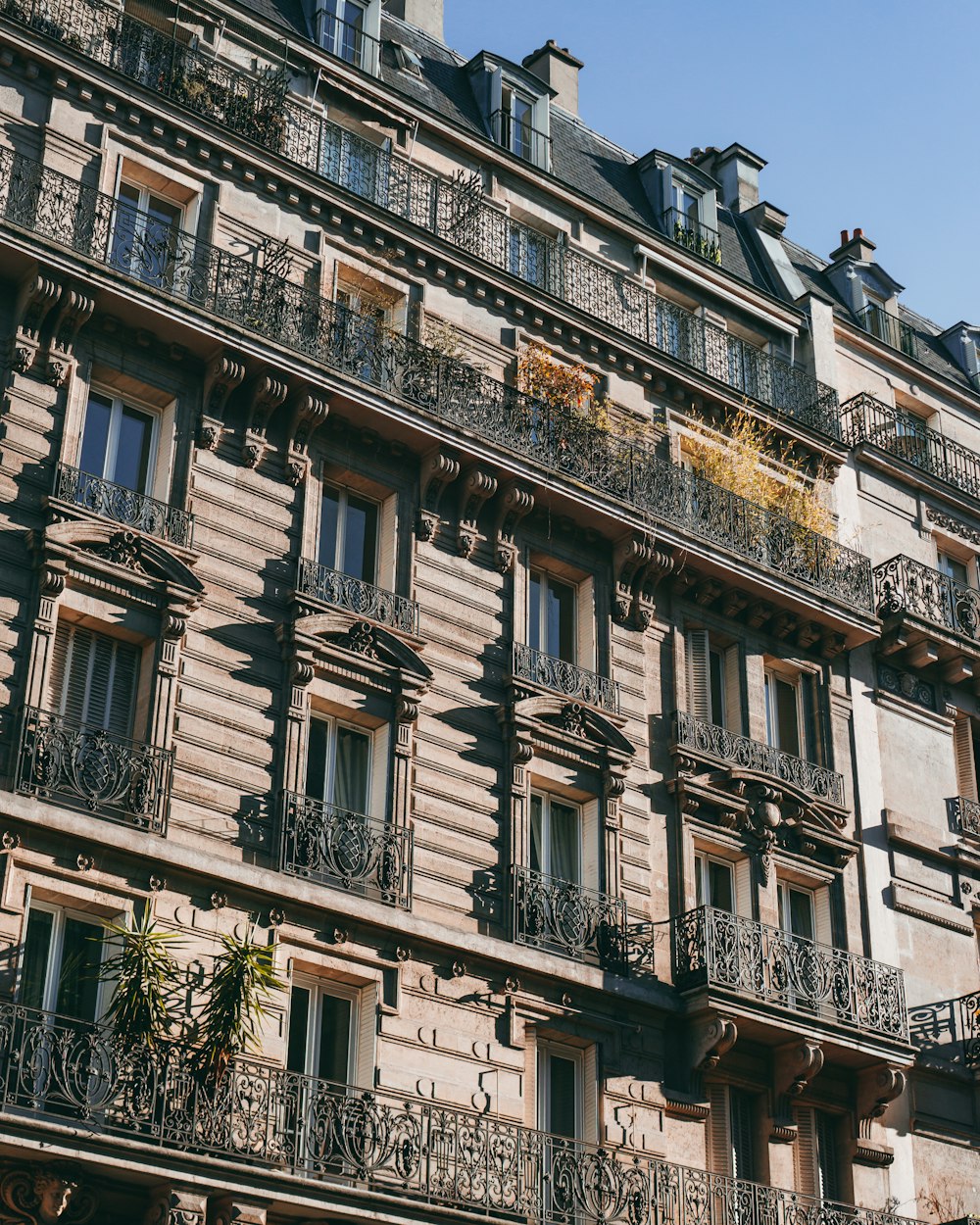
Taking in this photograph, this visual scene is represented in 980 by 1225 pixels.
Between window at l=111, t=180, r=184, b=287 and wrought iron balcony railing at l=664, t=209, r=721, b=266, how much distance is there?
31.5ft

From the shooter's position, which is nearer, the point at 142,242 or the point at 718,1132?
the point at 142,242

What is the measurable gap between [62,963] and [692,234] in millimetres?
16656

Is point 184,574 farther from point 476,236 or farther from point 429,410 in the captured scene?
point 476,236

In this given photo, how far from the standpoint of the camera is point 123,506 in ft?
68.5

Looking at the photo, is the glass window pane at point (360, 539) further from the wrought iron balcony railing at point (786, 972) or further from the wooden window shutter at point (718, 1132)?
the wooden window shutter at point (718, 1132)

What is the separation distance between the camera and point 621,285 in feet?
93.0

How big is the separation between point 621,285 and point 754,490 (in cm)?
361

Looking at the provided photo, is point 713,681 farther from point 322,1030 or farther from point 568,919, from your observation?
point 322,1030

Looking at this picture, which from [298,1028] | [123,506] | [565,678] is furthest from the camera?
[565,678]

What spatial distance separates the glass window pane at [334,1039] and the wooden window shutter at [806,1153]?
6.11 meters

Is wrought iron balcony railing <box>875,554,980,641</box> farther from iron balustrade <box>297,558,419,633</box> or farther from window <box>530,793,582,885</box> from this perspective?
iron balustrade <box>297,558,419,633</box>

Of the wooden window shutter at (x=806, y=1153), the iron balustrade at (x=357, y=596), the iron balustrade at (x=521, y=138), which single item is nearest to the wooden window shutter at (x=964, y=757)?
the wooden window shutter at (x=806, y=1153)

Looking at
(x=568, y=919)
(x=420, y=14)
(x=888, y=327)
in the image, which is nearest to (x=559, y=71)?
(x=420, y=14)

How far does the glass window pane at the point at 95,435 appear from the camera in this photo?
21297 millimetres
